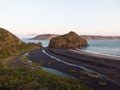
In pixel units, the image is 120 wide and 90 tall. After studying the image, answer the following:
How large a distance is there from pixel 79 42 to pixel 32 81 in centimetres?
12687

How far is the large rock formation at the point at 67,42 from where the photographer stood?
138837 mm

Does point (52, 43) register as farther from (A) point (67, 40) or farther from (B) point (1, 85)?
(B) point (1, 85)

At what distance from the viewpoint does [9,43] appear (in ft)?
301

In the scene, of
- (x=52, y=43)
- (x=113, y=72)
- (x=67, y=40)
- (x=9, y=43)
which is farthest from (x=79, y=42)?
(x=113, y=72)

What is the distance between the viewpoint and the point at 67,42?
145375mm

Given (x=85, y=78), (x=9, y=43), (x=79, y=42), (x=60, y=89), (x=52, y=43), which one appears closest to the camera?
(x=60, y=89)

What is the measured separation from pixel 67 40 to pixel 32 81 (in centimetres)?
11679

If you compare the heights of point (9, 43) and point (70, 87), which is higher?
point (9, 43)

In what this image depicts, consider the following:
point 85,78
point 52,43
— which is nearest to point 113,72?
point 85,78

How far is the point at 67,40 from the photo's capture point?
146500 mm

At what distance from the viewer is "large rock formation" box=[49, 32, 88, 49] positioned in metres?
139

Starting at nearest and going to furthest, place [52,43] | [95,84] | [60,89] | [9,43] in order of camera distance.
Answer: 1. [60,89]
2. [95,84]
3. [9,43]
4. [52,43]

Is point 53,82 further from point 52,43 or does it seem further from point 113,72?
point 52,43

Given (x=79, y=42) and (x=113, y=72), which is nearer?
(x=113, y=72)
